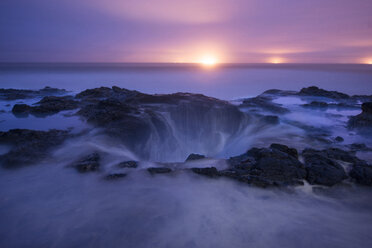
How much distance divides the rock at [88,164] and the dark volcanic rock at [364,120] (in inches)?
456

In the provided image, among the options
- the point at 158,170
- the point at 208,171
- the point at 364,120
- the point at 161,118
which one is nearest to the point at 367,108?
the point at 364,120

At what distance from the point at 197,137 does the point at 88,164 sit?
6.58 m

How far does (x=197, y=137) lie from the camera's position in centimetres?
1168

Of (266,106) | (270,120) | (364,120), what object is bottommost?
(270,120)

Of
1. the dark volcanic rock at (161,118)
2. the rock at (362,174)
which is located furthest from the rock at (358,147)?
the dark volcanic rock at (161,118)

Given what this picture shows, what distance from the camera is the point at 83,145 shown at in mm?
7465

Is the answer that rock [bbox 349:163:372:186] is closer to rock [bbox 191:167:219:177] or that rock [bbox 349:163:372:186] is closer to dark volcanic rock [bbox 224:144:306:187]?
dark volcanic rock [bbox 224:144:306:187]

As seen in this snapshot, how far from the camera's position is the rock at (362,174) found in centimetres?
545

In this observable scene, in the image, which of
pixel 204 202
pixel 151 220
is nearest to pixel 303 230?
pixel 204 202

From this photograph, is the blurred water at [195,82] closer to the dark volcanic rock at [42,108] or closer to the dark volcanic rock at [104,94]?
the dark volcanic rock at [104,94]

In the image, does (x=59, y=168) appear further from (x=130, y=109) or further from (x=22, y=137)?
(x=130, y=109)

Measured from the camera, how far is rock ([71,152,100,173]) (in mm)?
5969

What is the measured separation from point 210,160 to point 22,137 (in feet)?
21.8

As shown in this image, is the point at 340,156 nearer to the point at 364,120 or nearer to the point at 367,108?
the point at 364,120
